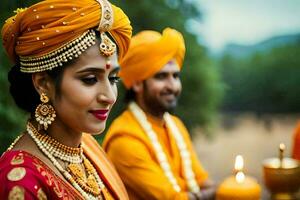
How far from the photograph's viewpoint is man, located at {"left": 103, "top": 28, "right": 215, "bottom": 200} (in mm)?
3061

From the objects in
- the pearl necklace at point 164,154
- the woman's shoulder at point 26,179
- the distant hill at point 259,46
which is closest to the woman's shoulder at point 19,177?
the woman's shoulder at point 26,179

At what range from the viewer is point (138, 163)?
304cm

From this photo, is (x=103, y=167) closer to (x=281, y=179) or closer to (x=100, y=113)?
(x=100, y=113)

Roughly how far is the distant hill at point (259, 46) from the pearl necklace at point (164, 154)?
11.1 ft

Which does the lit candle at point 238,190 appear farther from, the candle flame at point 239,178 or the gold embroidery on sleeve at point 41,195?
the gold embroidery on sleeve at point 41,195

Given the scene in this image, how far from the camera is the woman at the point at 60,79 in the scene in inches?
71.6

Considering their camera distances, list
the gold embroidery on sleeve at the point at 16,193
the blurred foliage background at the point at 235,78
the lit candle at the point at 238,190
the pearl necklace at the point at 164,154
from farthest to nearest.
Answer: the blurred foliage background at the point at 235,78
the pearl necklace at the point at 164,154
the gold embroidery on sleeve at the point at 16,193
the lit candle at the point at 238,190

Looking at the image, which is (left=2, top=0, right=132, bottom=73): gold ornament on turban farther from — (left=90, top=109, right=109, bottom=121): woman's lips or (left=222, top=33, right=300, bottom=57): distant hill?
(left=222, top=33, right=300, bottom=57): distant hill

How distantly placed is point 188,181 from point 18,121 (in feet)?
5.22

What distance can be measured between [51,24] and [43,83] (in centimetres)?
21

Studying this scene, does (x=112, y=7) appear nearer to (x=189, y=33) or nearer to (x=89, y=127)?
(x=89, y=127)

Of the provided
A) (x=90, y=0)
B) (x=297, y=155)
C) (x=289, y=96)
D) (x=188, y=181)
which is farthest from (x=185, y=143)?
(x=289, y=96)

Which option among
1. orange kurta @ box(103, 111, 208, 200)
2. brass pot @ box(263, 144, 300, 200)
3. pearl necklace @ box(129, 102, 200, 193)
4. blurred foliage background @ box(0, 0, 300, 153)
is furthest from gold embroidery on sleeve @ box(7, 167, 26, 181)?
blurred foliage background @ box(0, 0, 300, 153)

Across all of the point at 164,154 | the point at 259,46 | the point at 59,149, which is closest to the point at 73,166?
the point at 59,149
